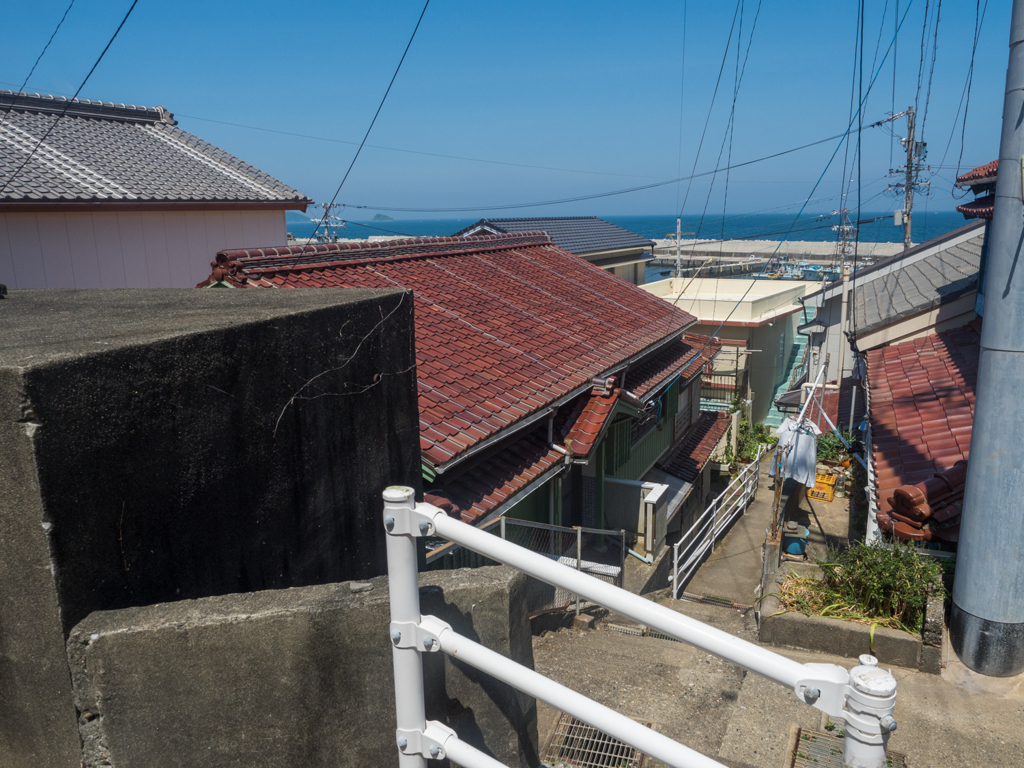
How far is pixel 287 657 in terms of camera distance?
6.67 feet

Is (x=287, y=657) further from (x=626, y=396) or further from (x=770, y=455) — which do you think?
(x=770, y=455)

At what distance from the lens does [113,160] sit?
663 inches

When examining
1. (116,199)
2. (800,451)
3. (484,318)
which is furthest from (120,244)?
(800,451)

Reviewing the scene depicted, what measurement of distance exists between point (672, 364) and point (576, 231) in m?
14.4

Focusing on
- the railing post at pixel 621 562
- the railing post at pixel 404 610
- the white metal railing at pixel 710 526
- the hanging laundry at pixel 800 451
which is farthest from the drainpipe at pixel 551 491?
the railing post at pixel 404 610

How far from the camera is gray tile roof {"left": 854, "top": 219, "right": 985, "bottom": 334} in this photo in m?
14.4

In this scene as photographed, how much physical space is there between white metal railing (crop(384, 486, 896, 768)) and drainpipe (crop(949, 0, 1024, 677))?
4510mm

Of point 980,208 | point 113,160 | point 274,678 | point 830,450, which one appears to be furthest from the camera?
point 113,160

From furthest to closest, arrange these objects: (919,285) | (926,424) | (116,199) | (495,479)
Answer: (919,285), (116,199), (926,424), (495,479)

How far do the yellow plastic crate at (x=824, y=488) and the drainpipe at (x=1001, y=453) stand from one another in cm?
961

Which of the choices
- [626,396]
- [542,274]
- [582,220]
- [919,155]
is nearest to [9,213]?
[542,274]

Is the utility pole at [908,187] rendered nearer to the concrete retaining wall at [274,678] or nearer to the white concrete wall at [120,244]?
the white concrete wall at [120,244]

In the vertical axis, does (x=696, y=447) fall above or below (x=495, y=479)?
below

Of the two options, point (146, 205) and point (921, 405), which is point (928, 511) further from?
point (146, 205)
